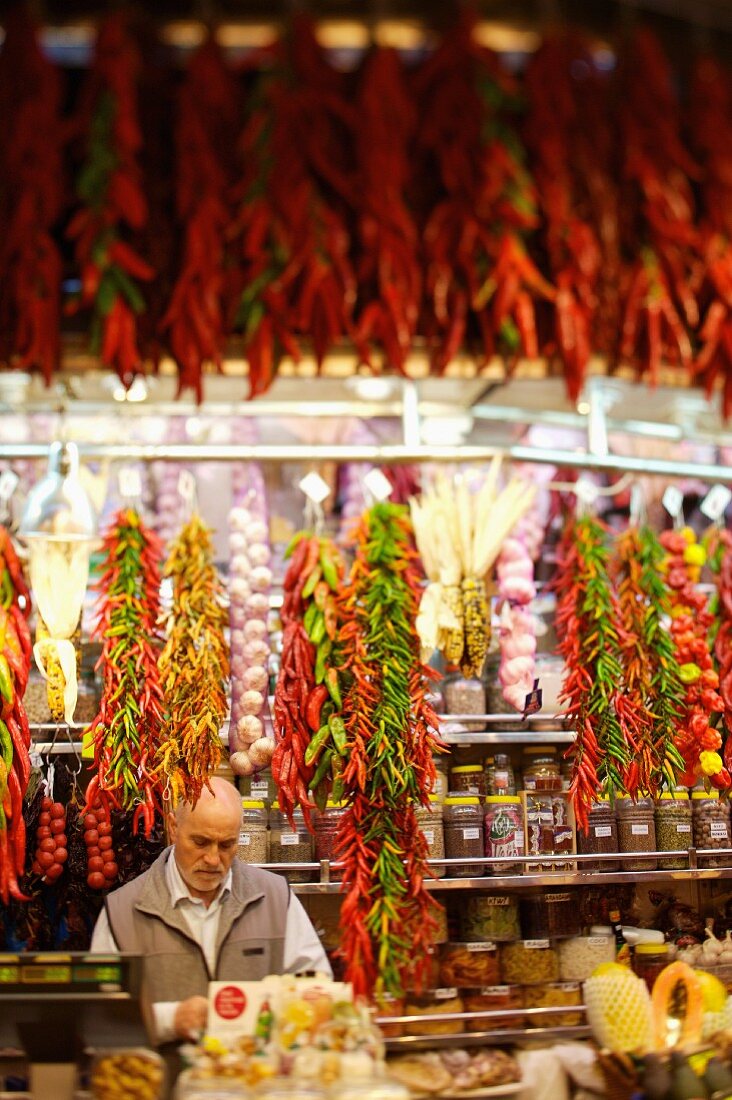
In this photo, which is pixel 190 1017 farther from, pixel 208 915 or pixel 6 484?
pixel 6 484

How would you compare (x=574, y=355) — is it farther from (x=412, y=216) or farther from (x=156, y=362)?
(x=156, y=362)

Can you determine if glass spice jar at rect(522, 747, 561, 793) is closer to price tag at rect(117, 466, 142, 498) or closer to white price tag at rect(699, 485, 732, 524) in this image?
white price tag at rect(699, 485, 732, 524)

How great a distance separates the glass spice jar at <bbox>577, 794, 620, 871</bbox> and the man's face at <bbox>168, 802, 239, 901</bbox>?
1.77 m

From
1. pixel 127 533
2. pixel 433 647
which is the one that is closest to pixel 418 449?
pixel 433 647

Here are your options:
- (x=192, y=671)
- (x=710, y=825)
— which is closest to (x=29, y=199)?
(x=192, y=671)

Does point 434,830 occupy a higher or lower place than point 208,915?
higher

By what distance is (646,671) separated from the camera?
15.6 feet

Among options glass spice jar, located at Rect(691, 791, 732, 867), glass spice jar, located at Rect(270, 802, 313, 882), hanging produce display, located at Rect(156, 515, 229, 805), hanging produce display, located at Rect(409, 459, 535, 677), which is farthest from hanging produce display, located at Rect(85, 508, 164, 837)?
glass spice jar, located at Rect(691, 791, 732, 867)

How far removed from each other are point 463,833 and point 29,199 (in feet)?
11.2

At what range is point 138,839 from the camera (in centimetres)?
473

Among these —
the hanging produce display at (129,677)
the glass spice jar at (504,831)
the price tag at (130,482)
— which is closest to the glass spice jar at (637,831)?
the glass spice jar at (504,831)

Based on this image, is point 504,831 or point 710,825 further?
point 710,825

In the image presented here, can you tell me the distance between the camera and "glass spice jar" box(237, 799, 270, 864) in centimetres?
486

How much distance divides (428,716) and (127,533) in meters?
1.37
